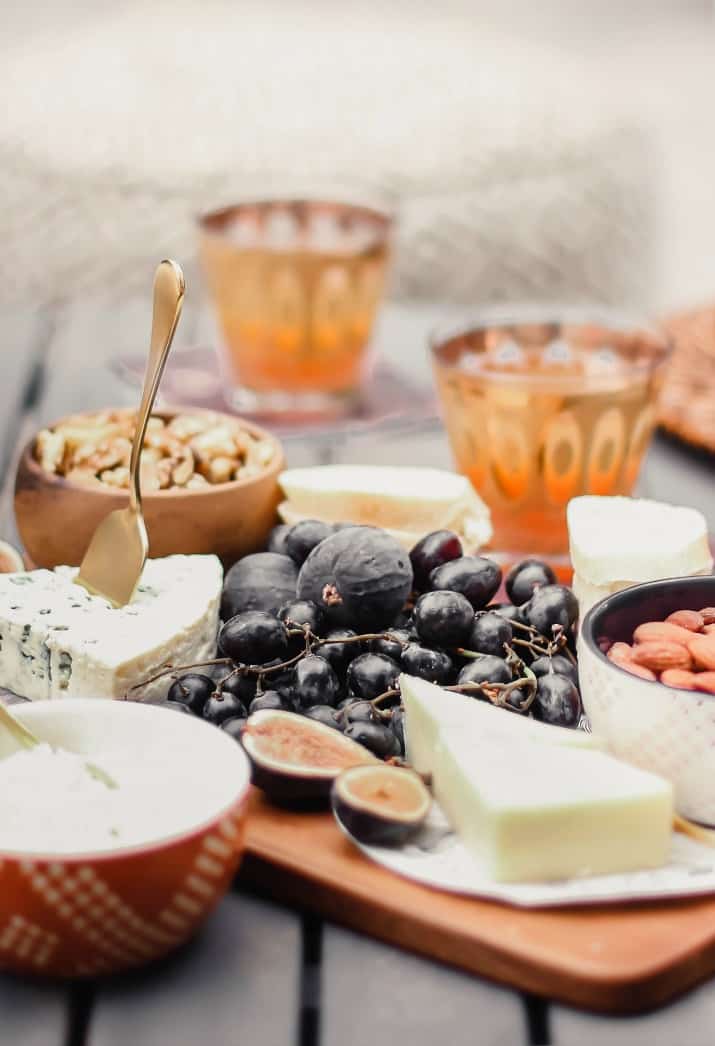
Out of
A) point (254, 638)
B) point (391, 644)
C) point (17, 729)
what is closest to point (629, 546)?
point (391, 644)

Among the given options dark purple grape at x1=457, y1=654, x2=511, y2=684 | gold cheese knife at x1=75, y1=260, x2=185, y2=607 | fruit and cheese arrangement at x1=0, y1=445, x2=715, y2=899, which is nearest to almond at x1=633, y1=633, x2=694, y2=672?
fruit and cheese arrangement at x1=0, y1=445, x2=715, y2=899

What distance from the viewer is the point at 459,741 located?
941 millimetres

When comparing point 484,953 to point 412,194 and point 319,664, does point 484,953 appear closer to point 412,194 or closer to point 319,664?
point 319,664

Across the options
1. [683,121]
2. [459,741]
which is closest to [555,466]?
[459,741]

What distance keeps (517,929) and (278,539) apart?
56cm

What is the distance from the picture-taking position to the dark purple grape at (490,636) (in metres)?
1.12

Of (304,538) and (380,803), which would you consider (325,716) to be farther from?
(304,538)

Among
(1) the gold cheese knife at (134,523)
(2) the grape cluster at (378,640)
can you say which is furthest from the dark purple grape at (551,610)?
(1) the gold cheese knife at (134,523)

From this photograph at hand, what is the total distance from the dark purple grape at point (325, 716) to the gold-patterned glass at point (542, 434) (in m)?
0.47

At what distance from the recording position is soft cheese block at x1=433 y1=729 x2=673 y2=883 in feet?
2.85

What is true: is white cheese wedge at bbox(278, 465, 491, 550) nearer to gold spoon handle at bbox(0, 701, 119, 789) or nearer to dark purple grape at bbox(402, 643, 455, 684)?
dark purple grape at bbox(402, 643, 455, 684)

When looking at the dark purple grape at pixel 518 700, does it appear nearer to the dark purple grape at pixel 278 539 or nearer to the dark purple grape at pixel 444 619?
the dark purple grape at pixel 444 619

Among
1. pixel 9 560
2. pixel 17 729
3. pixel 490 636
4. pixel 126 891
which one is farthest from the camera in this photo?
pixel 9 560

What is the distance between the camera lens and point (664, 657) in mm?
1016
